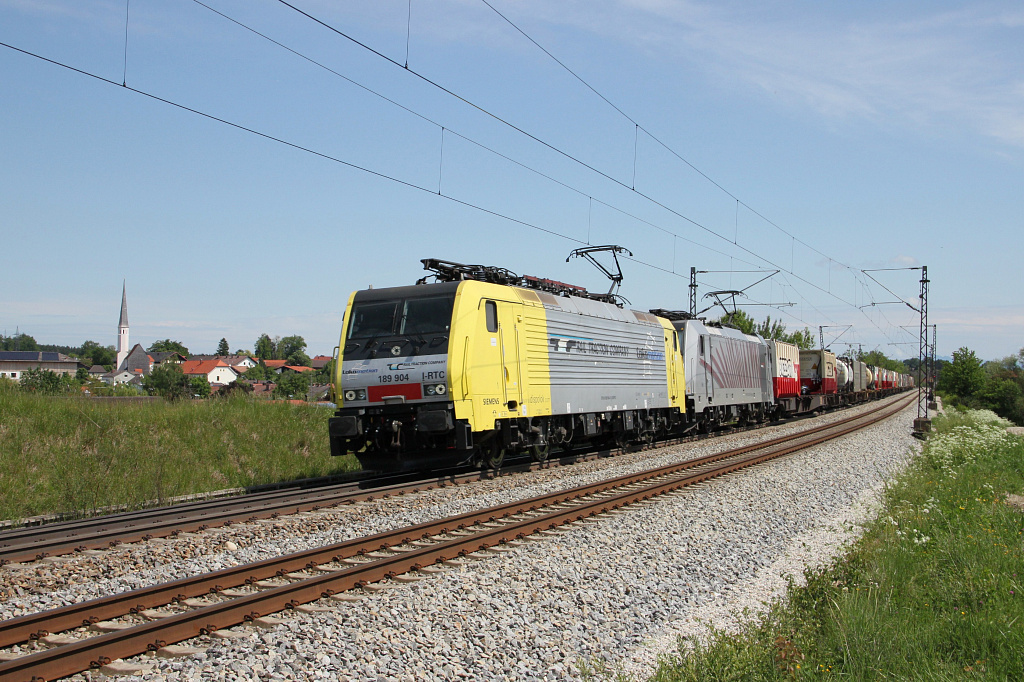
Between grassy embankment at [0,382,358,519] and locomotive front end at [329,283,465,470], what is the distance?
8.66ft

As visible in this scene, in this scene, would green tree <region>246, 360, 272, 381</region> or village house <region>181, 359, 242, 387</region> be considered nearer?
green tree <region>246, 360, 272, 381</region>

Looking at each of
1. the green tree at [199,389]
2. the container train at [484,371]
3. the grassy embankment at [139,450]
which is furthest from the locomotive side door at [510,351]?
the green tree at [199,389]

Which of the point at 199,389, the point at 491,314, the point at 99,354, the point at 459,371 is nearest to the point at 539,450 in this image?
the point at 491,314

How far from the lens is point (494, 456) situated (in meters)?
14.4

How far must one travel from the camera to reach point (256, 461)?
49.0 feet

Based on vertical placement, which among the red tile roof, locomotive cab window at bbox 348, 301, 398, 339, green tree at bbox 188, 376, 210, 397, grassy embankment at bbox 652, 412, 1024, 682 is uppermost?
locomotive cab window at bbox 348, 301, 398, 339

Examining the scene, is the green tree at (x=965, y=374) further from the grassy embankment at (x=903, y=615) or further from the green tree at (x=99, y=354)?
the green tree at (x=99, y=354)

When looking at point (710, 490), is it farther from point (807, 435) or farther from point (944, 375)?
point (944, 375)

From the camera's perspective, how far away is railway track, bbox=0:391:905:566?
7938mm

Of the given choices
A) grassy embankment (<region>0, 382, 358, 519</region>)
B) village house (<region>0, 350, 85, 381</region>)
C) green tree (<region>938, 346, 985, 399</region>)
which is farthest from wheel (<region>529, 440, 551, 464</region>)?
green tree (<region>938, 346, 985, 399</region>)

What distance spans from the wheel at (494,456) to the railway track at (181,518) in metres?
0.18

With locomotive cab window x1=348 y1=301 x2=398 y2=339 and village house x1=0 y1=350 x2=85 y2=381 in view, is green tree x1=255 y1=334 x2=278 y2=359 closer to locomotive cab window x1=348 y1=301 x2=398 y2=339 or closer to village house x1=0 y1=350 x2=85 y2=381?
village house x1=0 y1=350 x2=85 y2=381

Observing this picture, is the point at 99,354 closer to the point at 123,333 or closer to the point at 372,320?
the point at 123,333

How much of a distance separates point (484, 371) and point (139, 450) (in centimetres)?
610
